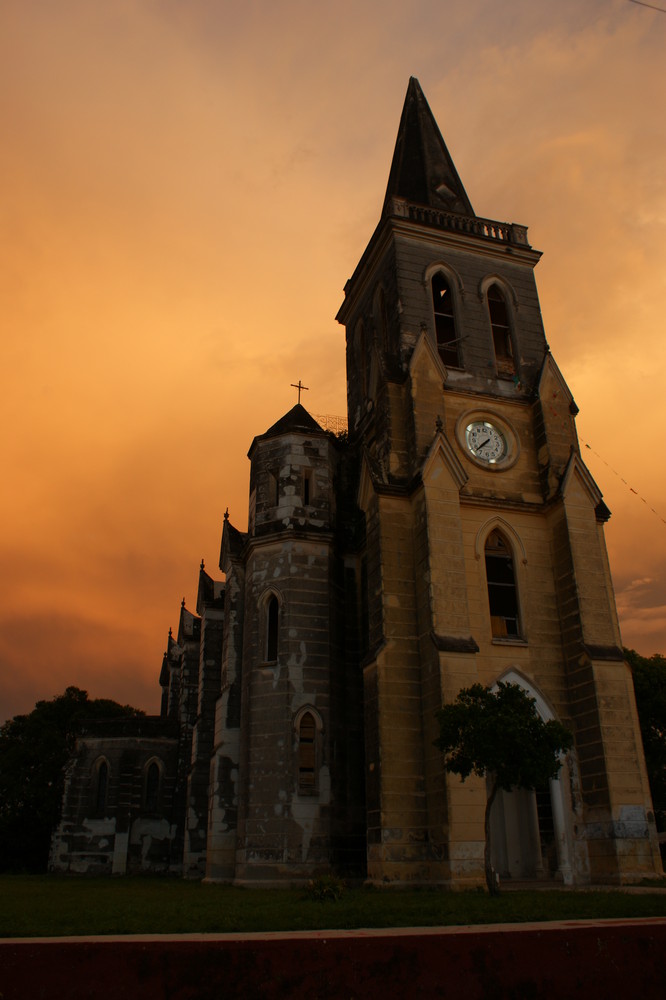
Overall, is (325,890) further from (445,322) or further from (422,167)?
(422,167)

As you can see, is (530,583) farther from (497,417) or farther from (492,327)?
(492,327)

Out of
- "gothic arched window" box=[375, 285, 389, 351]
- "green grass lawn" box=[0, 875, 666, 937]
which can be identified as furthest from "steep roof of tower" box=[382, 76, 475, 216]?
"green grass lawn" box=[0, 875, 666, 937]

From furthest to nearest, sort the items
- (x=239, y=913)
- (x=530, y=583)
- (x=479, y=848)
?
(x=530, y=583) < (x=479, y=848) < (x=239, y=913)

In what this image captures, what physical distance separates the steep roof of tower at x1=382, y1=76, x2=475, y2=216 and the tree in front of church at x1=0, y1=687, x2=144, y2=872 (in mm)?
30853

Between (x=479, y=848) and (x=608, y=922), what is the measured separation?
463 inches

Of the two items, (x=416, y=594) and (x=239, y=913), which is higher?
(x=416, y=594)

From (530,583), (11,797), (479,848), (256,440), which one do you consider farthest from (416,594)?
(11,797)

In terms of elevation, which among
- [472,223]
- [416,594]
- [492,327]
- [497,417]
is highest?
[472,223]

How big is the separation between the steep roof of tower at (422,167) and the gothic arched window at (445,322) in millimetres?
2823

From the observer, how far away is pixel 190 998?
495 cm

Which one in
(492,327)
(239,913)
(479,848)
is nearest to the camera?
(239,913)

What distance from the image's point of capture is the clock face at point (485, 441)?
2345cm

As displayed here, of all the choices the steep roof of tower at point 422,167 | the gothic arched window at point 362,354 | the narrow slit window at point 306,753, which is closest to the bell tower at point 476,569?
the gothic arched window at point 362,354

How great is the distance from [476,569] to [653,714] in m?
16.1
